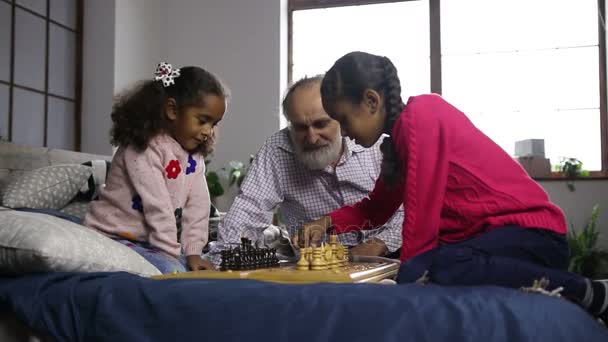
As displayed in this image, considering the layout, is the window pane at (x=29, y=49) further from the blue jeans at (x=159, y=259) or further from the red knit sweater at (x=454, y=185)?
the red knit sweater at (x=454, y=185)

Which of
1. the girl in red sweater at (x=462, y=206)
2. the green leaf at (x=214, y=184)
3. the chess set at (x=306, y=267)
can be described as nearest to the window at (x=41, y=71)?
the green leaf at (x=214, y=184)

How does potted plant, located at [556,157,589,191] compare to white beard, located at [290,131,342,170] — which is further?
potted plant, located at [556,157,589,191]

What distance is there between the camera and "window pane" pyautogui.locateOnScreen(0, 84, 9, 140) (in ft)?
13.2

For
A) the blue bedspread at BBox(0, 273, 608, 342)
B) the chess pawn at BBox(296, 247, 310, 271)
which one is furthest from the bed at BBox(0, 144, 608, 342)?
the chess pawn at BBox(296, 247, 310, 271)

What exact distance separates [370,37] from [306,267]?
393 centimetres

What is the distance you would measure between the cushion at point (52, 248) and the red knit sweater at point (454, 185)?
0.70 meters

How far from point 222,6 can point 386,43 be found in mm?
1343

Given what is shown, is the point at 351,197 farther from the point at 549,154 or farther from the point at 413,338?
the point at 549,154

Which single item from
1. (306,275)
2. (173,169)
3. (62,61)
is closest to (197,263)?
(173,169)

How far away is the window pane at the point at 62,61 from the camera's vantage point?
178 inches

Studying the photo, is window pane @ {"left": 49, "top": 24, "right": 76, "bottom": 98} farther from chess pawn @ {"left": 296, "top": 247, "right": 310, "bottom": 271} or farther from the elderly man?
chess pawn @ {"left": 296, "top": 247, "right": 310, "bottom": 271}

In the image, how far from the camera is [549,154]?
493 cm

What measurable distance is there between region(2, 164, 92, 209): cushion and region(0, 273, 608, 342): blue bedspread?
0.94 metres

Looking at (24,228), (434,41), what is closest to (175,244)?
(24,228)
